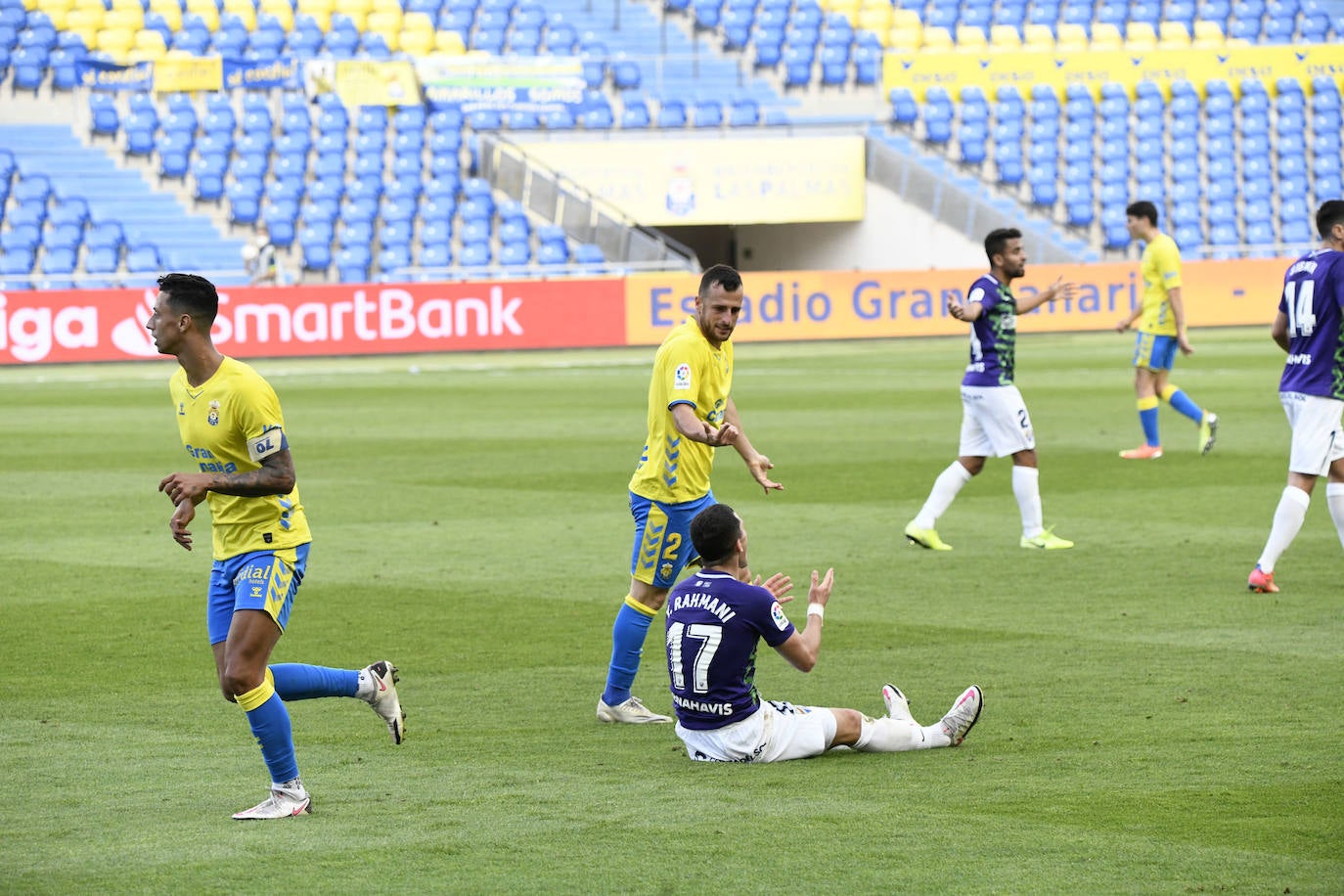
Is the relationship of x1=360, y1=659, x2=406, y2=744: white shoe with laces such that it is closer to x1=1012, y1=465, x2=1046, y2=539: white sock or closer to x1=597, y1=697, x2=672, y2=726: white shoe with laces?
x1=597, y1=697, x2=672, y2=726: white shoe with laces

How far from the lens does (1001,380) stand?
12.5 metres

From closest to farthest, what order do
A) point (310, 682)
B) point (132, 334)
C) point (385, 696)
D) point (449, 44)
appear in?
point (310, 682) → point (385, 696) → point (132, 334) → point (449, 44)

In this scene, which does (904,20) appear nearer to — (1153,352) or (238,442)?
(1153,352)

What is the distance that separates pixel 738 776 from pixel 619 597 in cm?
405

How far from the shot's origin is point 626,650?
7871 millimetres

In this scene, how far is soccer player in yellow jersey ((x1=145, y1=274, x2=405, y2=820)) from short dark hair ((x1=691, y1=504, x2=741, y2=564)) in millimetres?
1442

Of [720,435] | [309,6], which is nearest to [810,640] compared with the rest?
[720,435]

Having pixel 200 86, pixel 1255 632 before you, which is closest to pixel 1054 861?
pixel 1255 632

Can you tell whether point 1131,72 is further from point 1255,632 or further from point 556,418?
point 1255,632

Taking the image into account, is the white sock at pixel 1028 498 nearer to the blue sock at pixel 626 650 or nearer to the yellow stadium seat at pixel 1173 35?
the blue sock at pixel 626 650

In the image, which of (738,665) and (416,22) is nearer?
(738,665)

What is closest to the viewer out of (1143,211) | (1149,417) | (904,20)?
(1143,211)

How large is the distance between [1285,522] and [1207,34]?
126 ft

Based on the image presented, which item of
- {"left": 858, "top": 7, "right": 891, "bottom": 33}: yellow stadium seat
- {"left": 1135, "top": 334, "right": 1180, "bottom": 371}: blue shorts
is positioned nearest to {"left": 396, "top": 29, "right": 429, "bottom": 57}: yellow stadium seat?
{"left": 858, "top": 7, "right": 891, "bottom": 33}: yellow stadium seat
